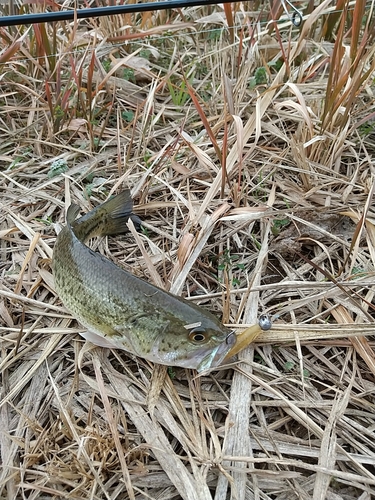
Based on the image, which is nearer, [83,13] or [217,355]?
[217,355]

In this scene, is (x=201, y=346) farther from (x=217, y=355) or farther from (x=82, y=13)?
(x=82, y=13)

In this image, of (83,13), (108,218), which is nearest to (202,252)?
(108,218)

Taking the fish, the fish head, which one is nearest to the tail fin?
the fish

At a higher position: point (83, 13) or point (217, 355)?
point (83, 13)

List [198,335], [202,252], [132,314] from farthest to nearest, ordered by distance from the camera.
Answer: [202,252] < [132,314] < [198,335]

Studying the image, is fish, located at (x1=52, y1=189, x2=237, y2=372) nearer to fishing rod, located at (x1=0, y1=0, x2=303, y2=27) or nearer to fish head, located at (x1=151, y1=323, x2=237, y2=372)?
fish head, located at (x1=151, y1=323, x2=237, y2=372)

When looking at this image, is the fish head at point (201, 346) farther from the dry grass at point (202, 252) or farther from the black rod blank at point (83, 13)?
the black rod blank at point (83, 13)

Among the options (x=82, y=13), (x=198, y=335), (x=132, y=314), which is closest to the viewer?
(x=198, y=335)

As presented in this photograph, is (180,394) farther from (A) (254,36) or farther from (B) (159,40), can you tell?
(B) (159,40)
